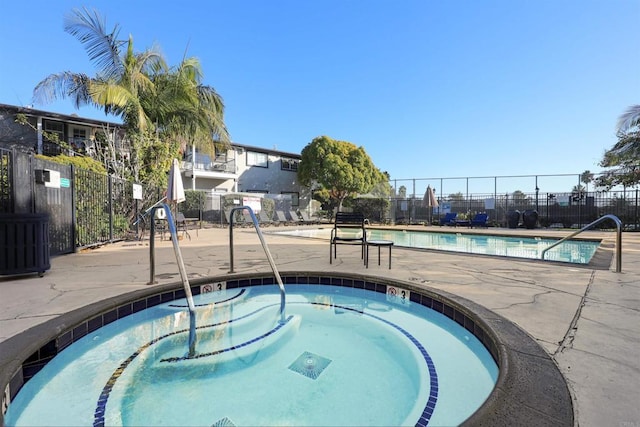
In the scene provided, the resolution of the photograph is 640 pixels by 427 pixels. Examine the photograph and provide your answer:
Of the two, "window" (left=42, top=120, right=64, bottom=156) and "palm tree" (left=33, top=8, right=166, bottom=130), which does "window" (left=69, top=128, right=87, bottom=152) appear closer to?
"window" (left=42, top=120, right=64, bottom=156)

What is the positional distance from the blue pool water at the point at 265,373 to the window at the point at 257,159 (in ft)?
68.4

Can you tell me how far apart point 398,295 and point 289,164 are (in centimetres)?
2295

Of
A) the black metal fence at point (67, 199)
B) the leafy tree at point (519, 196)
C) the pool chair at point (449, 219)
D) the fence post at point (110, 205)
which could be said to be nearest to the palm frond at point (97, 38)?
the black metal fence at point (67, 199)

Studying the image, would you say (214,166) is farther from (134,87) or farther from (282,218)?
(134,87)

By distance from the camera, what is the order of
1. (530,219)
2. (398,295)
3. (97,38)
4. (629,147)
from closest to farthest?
(398,295) → (97,38) → (629,147) → (530,219)

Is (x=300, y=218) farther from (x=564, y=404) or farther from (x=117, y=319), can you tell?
(x=564, y=404)

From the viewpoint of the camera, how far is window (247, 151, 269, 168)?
76.2 ft

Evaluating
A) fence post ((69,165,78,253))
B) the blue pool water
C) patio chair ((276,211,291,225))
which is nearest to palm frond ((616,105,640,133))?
the blue pool water

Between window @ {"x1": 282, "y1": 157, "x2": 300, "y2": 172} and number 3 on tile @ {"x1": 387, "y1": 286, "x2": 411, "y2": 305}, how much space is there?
2242 cm

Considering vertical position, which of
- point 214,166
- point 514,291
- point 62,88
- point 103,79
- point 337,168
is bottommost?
point 514,291

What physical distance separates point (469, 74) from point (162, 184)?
1324 cm

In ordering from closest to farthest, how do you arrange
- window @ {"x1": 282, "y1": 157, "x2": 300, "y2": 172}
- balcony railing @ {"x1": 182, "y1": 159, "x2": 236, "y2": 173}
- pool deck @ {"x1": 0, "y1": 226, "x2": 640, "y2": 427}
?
pool deck @ {"x1": 0, "y1": 226, "x2": 640, "y2": 427} < balcony railing @ {"x1": 182, "y1": 159, "x2": 236, "y2": 173} < window @ {"x1": 282, "y1": 157, "x2": 300, "y2": 172}

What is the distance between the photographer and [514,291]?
338 cm

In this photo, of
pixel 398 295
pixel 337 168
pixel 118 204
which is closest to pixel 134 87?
pixel 118 204
